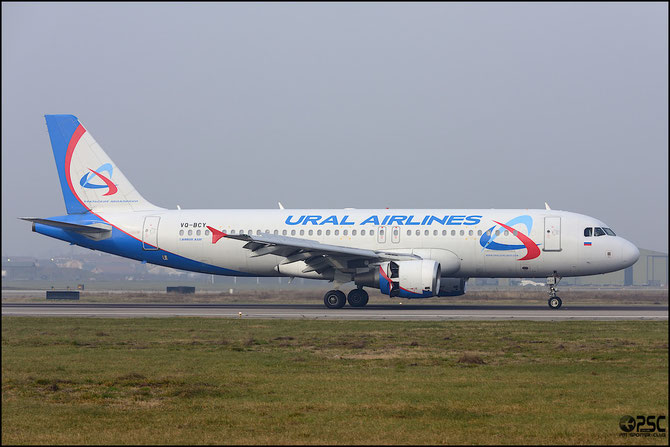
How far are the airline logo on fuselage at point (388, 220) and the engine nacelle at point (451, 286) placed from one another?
3325mm

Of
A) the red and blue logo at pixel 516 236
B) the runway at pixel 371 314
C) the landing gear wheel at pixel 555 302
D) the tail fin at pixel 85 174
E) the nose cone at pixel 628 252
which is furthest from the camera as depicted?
the tail fin at pixel 85 174

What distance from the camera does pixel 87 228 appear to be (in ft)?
141

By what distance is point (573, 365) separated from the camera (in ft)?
60.8

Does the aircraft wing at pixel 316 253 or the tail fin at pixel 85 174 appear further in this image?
the tail fin at pixel 85 174

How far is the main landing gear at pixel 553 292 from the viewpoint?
39.4 m

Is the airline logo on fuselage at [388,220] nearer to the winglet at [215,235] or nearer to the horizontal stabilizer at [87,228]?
the winglet at [215,235]

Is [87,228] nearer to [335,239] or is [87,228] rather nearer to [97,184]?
[97,184]

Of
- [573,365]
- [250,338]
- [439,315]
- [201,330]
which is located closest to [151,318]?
[201,330]

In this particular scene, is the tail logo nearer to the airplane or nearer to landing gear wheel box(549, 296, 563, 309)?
the airplane

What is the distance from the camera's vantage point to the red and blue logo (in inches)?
1538

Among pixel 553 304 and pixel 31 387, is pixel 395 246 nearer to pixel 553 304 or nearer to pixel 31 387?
pixel 553 304

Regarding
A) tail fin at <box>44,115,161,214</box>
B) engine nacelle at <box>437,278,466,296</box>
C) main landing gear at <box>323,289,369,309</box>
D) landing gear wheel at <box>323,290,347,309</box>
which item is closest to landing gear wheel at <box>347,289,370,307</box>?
main landing gear at <box>323,289,369,309</box>

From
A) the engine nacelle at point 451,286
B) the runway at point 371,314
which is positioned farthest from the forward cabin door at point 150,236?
the engine nacelle at point 451,286

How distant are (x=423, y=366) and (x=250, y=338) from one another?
24.1ft
